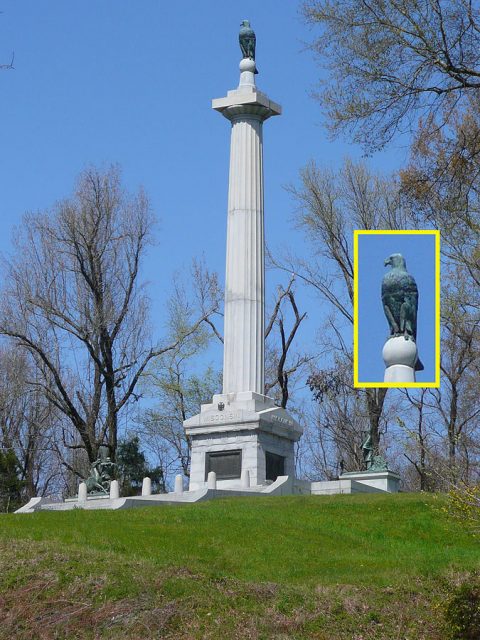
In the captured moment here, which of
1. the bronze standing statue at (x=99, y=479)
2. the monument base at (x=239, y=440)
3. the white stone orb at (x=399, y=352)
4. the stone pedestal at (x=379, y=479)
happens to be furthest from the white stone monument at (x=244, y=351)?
the white stone orb at (x=399, y=352)

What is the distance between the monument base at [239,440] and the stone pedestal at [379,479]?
2400 millimetres

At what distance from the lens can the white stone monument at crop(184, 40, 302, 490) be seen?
32.5 m

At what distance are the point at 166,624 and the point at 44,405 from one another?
36.4 m

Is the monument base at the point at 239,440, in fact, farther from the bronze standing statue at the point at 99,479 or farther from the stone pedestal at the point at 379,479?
the bronze standing statue at the point at 99,479

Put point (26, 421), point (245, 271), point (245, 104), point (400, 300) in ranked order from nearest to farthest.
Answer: point (400, 300), point (245, 271), point (245, 104), point (26, 421)

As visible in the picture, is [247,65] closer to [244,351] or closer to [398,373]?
[244,351]

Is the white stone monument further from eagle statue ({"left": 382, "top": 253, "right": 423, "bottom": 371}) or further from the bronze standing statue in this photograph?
eagle statue ({"left": 382, "top": 253, "right": 423, "bottom": 371})

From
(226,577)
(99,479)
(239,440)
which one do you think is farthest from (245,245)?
(226,577)

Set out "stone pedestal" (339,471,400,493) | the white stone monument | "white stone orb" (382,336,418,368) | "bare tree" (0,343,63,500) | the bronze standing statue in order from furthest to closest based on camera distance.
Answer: "bare tree" (0,343,63,500), "stone pedestal" (339,471,400,493), the bronze standing statue, the white stone monument, "white stone orb" (382,336,418,368)

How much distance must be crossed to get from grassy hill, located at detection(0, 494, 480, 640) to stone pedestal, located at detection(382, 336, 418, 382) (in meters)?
2.98

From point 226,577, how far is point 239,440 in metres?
15.1

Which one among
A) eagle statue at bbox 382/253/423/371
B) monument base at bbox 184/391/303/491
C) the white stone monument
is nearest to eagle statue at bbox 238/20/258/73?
the white stone monument

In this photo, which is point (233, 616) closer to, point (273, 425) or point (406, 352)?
point (406, 352)

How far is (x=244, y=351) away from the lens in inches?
1357
